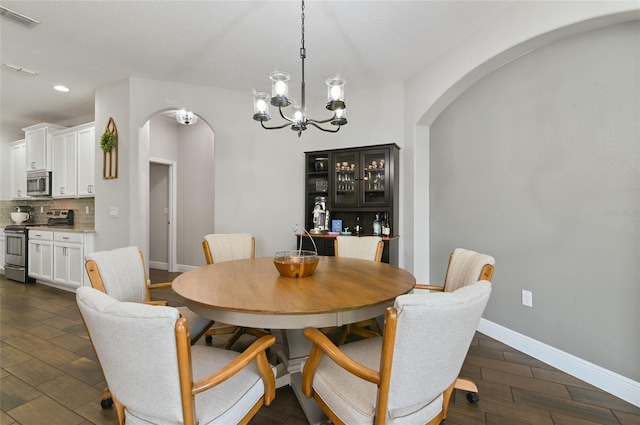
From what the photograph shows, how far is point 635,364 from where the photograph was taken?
1.88 m

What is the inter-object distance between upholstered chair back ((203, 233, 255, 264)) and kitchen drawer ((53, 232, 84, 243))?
2.49 meters

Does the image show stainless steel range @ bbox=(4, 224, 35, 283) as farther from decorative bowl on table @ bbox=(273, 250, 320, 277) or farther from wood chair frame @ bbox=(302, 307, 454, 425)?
wood chair frame @ bbox=(302, 307, 454, 425)

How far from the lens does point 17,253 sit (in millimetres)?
4805

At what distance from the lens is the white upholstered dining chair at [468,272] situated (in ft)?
5.25

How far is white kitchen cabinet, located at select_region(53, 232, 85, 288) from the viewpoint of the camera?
13.3 feet

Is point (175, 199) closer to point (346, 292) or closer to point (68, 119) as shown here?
point (68, 119)

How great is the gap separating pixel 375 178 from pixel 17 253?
567 cm

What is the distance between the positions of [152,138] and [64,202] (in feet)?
6.28

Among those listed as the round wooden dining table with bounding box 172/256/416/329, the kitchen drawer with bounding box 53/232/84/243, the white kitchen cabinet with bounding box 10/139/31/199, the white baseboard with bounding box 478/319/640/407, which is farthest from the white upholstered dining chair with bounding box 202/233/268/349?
the white kitchen cabinet with bounding box 10/139/31/199

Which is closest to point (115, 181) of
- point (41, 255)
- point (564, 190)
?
point (41, 255)

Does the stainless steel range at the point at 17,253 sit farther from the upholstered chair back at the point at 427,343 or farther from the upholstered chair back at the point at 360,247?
the upholstered chair back at the point at 427,343

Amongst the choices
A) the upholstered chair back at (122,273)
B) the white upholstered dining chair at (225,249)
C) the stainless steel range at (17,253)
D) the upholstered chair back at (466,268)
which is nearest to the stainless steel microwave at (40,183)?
the stainless steel range at (17,253)

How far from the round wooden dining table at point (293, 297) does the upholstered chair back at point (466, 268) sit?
274mm

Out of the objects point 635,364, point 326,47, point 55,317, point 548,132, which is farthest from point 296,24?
point 55,317
